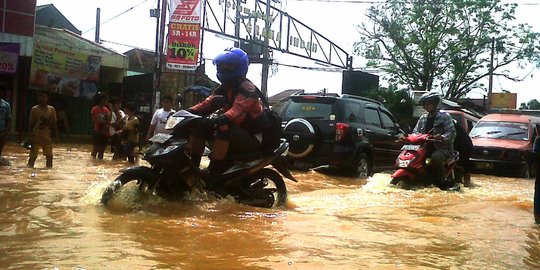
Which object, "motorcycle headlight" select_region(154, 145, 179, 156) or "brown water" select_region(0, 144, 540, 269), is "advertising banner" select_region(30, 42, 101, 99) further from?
"motorcycle headlight" select_region(154, 145, 179, 156)

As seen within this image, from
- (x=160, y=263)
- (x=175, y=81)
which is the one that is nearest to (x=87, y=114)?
(x=175, y=81)

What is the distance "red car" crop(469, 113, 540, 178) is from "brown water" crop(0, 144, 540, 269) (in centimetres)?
792

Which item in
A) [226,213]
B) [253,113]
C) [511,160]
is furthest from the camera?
[511,160]

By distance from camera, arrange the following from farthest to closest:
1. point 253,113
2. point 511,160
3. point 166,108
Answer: point 511,160, point 166,108, point 253,113

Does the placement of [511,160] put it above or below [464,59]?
below

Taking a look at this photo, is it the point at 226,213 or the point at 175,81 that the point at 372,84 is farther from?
the point at 226,213

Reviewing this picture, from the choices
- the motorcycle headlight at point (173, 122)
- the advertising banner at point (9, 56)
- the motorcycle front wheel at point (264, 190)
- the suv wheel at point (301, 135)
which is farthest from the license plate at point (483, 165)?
the advertising banner at point (9, 56)

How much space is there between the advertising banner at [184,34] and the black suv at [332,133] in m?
6.64

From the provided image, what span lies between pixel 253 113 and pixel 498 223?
8.90 feet

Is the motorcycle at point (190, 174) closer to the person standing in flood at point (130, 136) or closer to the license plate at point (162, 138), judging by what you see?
the license plate at point (162, 138)

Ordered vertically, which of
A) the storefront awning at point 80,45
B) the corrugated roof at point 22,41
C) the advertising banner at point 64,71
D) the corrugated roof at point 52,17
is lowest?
the advertising banner at point 64,71

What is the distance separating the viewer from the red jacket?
561 cm

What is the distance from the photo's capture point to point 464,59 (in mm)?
34031

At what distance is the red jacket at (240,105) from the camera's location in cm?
561
